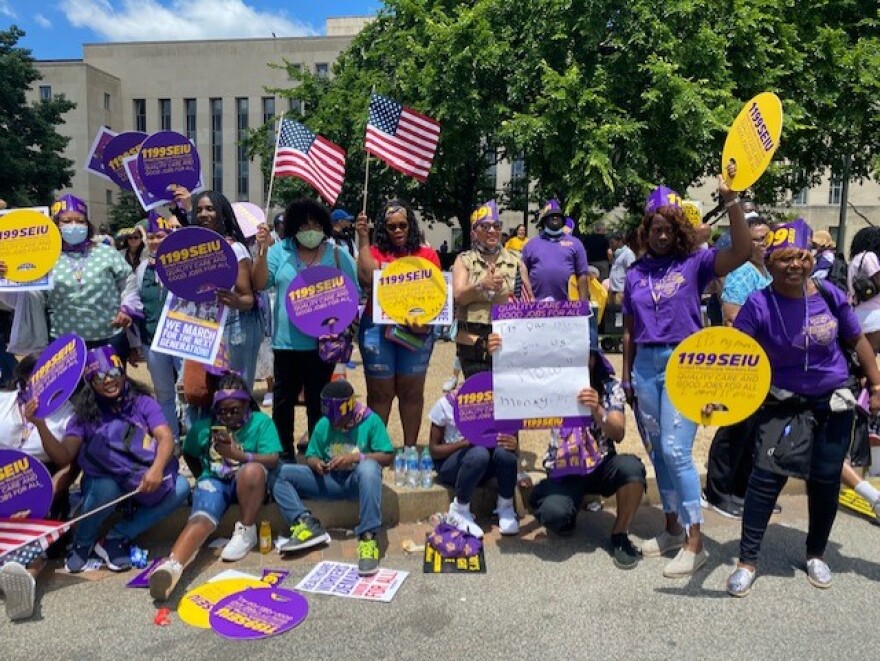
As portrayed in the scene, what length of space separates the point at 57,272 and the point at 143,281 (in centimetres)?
55

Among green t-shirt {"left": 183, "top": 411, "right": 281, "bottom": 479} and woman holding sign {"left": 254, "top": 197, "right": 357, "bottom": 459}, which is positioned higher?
A: woman holding sign {"left": 254, "top": 197, "right": 357, "bottom": 459}

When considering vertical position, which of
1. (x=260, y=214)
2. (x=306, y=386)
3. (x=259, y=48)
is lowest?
(x=306, y=386)

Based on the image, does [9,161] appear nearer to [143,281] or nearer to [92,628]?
[143,281]

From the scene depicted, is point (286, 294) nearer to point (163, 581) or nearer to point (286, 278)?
point (286, 278)

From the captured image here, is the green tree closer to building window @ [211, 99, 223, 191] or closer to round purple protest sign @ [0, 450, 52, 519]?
round purple protest sign @ [0, 450, 52, 519]

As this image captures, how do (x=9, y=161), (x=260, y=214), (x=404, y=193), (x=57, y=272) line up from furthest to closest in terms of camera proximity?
(x=9, y=161) < (x=404, y=193) < (x=260, y=214) < (x=57, y=272)

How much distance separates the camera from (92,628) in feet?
10.6

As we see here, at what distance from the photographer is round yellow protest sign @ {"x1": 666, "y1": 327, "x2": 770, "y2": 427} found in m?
3.42

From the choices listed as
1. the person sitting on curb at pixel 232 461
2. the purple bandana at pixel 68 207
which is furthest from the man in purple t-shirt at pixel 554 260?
the purple bandana at pixel 68 207

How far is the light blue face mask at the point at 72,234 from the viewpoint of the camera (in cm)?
454

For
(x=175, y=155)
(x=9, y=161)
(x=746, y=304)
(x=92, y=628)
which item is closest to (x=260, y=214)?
(x=175, y=155)

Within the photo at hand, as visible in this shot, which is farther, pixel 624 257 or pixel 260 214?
pixel 624 257

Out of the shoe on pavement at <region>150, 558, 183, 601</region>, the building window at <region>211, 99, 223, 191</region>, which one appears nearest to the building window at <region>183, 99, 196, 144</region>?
the building window at <region>211, 99, 223, 191</region>

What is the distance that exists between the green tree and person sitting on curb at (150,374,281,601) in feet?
82.4
